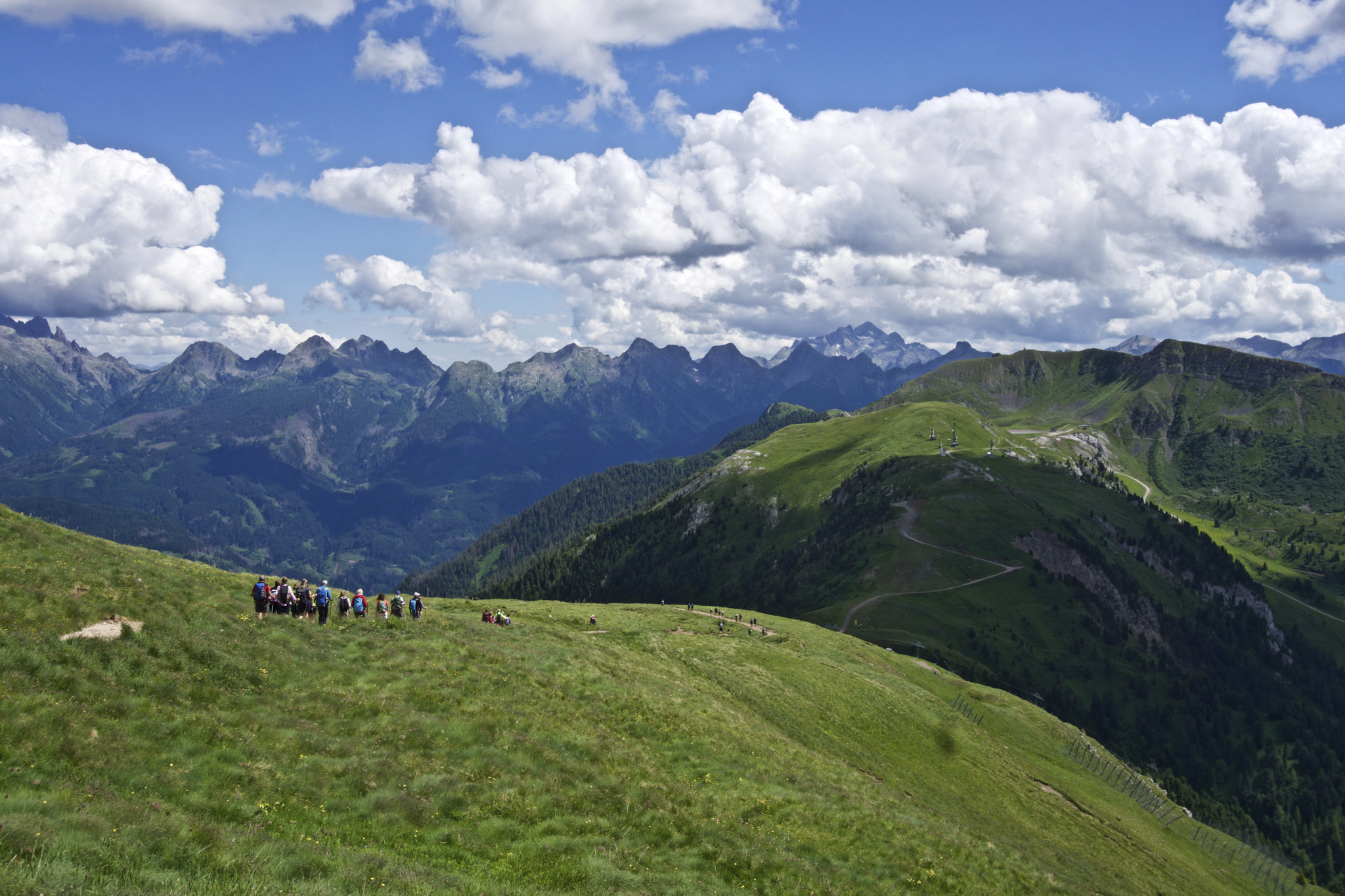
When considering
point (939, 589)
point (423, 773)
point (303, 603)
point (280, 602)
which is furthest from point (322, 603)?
point (939, 589)

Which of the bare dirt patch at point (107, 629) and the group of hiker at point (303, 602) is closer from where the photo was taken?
the bare dirt patch at point (107, 629)

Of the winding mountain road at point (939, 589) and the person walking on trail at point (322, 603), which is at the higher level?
the person walking on trail at point (322, 603)

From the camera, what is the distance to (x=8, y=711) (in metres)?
21.7

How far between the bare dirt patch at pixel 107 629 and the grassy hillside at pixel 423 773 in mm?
367

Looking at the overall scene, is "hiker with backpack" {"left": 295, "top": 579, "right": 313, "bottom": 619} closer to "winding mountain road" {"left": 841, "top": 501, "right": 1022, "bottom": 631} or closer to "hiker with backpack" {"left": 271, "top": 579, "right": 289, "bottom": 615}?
"hiker with backpack" {"left": 271, "top": 579, "right": 289, "bottom": 615}

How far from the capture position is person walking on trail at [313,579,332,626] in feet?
138

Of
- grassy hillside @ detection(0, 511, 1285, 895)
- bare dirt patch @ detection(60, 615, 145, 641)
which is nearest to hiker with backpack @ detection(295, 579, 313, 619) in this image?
grassy hillside @ detection(0, 511, 1285, 895)

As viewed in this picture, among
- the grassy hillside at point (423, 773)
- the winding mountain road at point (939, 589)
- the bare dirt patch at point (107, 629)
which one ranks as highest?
the bare dirt patch at point (107, 629)

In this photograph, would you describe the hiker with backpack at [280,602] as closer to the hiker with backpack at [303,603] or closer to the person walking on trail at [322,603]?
the hiker with backpack at [303,603]

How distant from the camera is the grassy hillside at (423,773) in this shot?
1928 cm

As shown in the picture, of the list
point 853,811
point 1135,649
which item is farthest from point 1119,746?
point 853,811

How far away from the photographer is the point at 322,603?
4206 cm

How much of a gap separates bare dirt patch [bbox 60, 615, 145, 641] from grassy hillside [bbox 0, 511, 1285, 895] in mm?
367

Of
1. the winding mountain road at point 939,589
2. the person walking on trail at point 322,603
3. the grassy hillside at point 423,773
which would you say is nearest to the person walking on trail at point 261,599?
the grassy hillside at point 423,773
